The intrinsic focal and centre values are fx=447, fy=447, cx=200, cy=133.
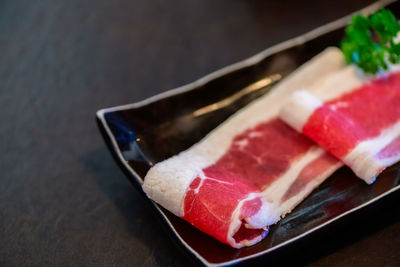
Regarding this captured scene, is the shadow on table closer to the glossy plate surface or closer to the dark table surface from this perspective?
the dark table surface

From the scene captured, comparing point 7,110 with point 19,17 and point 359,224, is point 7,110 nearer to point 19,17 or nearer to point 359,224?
point 19,17

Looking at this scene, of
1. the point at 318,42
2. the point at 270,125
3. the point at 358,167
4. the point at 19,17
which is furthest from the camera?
the point at 19,17

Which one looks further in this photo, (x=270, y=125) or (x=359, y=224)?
(x=270, y=125)

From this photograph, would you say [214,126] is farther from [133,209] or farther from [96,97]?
[96,97]

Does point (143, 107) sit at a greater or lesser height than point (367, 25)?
greater

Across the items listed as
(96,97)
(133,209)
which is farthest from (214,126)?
(96,97)

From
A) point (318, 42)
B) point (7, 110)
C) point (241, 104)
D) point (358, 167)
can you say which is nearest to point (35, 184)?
point (7, 110)

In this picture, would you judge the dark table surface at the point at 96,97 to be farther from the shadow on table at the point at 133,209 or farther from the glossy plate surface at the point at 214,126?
the glossy plate surface at the point at 214,126

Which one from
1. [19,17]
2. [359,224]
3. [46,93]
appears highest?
[19,17]
